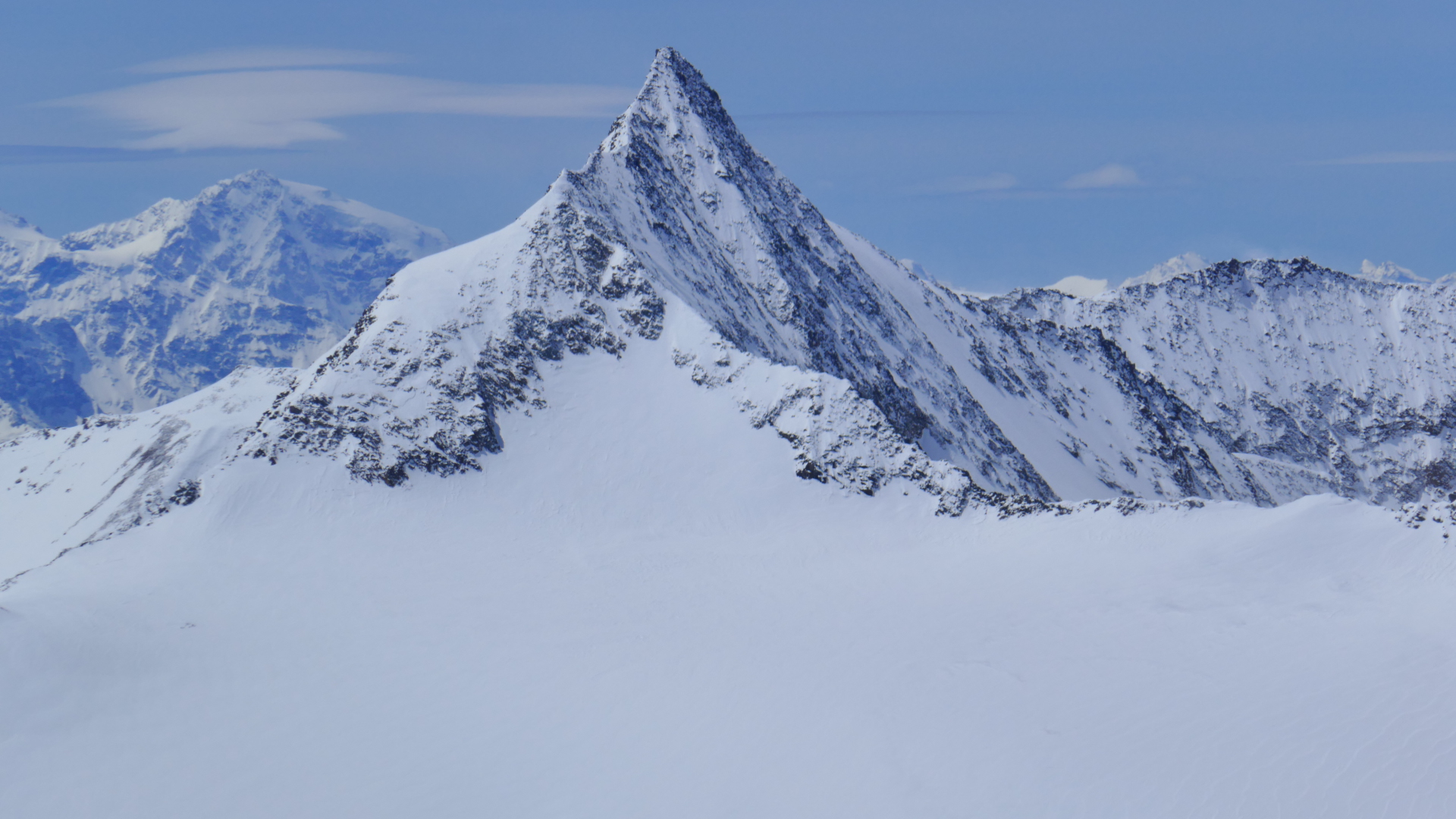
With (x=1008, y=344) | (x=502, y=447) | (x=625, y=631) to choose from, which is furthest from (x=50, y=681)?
(x=1008, y=344)

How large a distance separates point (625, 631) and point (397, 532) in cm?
1607

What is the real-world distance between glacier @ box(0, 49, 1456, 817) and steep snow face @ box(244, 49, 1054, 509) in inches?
14.0

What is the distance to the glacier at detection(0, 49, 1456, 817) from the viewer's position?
31.1 meters

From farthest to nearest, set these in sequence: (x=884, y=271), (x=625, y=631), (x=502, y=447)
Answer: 1. (x=884, y=271)
2. (x=502, y=447)
3. (x=625, y=631)

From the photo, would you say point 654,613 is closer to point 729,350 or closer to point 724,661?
point 724,661

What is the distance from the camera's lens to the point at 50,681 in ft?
116

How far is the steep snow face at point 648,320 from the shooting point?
56.0m

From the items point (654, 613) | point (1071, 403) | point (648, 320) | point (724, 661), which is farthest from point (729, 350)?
point (1071, 403)

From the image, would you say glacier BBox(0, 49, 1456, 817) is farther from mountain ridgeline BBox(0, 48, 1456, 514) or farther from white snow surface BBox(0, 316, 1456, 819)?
mountain ridgeline BBox(0, 48, 1456, 514)

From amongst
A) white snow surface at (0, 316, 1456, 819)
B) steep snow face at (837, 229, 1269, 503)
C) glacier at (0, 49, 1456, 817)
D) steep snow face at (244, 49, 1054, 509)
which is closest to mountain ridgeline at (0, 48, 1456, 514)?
steep snow face at (244, 49, 1054, 509)

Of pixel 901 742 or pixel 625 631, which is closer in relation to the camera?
pixel 901 742

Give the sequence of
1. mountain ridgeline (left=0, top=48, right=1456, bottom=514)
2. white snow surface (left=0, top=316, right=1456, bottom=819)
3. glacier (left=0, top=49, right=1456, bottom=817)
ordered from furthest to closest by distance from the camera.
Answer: mountain ridgeline (left=0, top=48, right=1456, bottom=514) < glacier (left=0, top=49, right=1456, bottom=817) < white snow surface (left=0, top=316, right=1456, bottom=819)

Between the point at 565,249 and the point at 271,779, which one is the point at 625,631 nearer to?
the point at 271,779

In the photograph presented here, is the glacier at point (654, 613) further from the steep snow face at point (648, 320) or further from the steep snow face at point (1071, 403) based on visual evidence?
the steep snow face at point (1071, 403)
